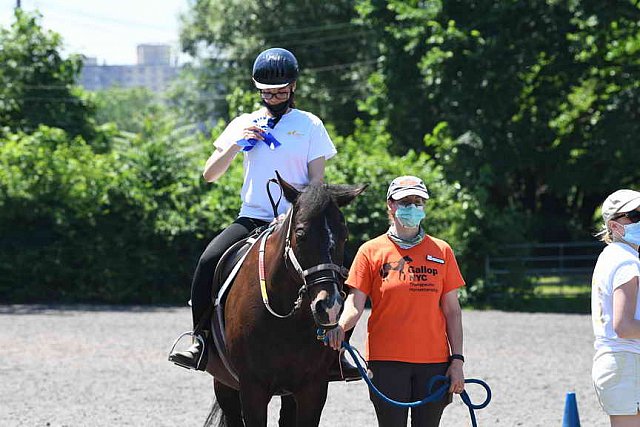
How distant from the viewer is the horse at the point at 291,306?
480 centimetres

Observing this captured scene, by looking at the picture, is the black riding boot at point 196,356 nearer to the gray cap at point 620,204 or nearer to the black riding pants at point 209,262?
the black riding pants at point 209,262

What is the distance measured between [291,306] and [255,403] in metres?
0.60

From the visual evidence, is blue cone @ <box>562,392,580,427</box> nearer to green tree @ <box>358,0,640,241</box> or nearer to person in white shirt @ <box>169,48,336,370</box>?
person in white shirt @ <box>169,48,336,370</box>

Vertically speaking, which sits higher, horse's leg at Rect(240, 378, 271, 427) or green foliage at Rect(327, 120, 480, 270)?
green foliage at Rect(327, 120, 480, 270)

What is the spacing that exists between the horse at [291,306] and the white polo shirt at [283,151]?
45 cm

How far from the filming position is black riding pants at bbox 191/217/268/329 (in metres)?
6.11

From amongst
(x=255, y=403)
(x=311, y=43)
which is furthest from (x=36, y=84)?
(x=255, y=403)

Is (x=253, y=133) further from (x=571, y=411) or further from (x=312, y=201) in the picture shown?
(x=571, y=411)

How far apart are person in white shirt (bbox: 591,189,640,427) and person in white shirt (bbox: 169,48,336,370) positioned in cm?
167

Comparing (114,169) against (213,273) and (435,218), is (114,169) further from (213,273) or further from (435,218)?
(213,273)

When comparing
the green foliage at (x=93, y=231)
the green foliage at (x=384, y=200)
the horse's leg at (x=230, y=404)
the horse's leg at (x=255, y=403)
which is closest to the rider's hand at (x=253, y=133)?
the horse's leg at (x=255, y=403)

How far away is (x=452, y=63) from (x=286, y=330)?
53.9 feet

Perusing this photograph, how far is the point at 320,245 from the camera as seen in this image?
4.81m

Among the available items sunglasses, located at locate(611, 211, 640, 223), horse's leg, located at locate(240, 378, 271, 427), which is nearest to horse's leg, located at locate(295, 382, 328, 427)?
horse's leg, located at locate(240, 378, 271, 427)
